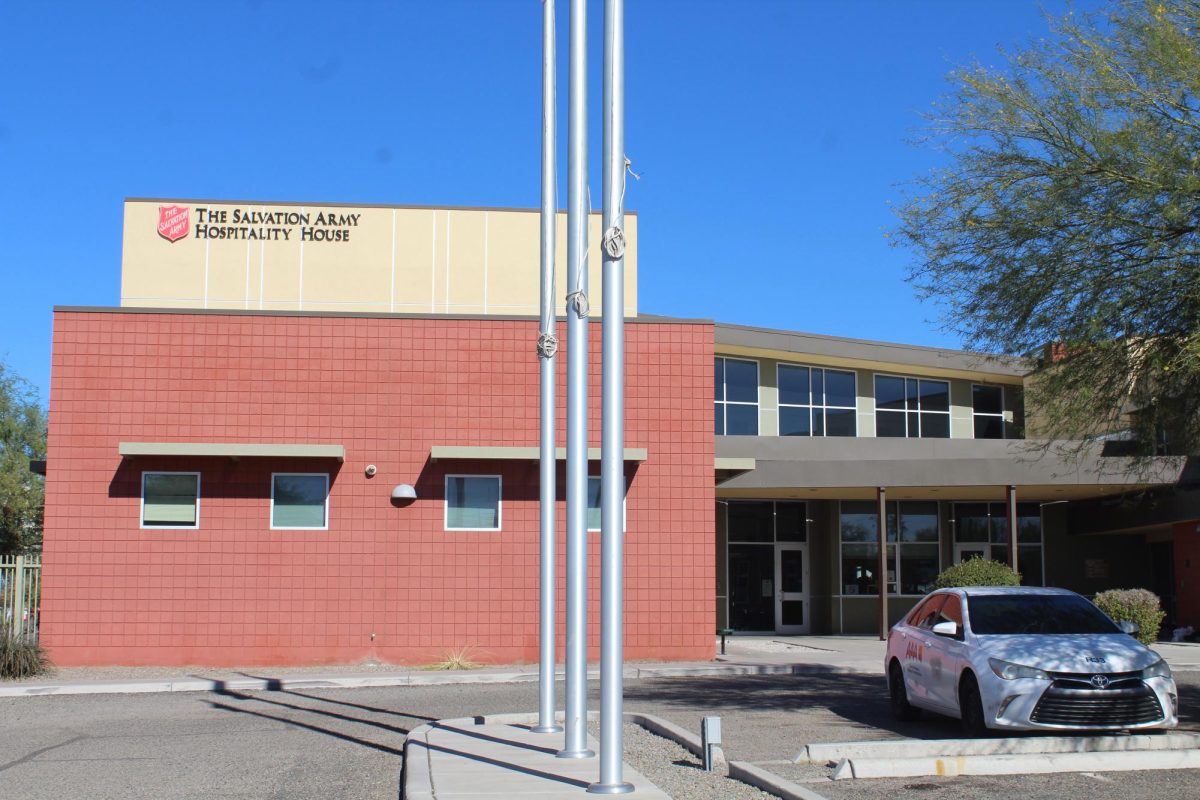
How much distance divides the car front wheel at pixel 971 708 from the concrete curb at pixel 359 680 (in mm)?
7340

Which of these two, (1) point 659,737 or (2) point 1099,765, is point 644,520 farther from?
(2) point 1099,765

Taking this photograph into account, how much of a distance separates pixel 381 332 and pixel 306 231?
Answer: 8245 mm

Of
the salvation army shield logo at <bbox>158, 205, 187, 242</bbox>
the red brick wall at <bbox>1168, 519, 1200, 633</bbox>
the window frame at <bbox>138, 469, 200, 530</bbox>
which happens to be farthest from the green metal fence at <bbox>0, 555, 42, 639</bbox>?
the red brick wall at <bbox>1168, 519, 1200, 633</bbox>

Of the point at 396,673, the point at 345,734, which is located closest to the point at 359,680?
the point at 396,673

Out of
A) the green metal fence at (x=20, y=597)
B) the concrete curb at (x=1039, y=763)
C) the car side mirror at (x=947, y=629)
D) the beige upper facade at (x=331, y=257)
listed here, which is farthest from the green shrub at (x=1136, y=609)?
the green metal fence at (x=20, y=597)

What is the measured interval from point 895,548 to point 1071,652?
2072 centimetres

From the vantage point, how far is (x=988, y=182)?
13.6 meters

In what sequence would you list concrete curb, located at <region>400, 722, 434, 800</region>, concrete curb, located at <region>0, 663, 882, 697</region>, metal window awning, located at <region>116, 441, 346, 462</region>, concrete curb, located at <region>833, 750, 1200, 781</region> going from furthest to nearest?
1. metal window awning, located at <region>116, 441, 346, 462</region>
2. concrete curb, located at <region>0, 663, 882, 697</region>
3. concrete curb, located at <region>833, 750, 1200, 781</region>
4. concrete curb, located at <region>400, 722, 434, 800</region>

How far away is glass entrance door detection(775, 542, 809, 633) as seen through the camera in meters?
32.3

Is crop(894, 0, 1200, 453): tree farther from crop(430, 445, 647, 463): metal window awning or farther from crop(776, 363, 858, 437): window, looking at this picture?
crop(776, 363, 858, 437): window

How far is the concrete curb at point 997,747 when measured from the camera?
10.9m

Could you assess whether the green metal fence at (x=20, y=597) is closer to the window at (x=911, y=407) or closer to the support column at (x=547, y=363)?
the support column at (x=547, y=363)

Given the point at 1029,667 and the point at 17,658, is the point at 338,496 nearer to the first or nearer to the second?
the point at 17,658

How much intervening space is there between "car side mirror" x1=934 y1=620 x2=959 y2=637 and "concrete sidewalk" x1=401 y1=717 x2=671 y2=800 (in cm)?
368
